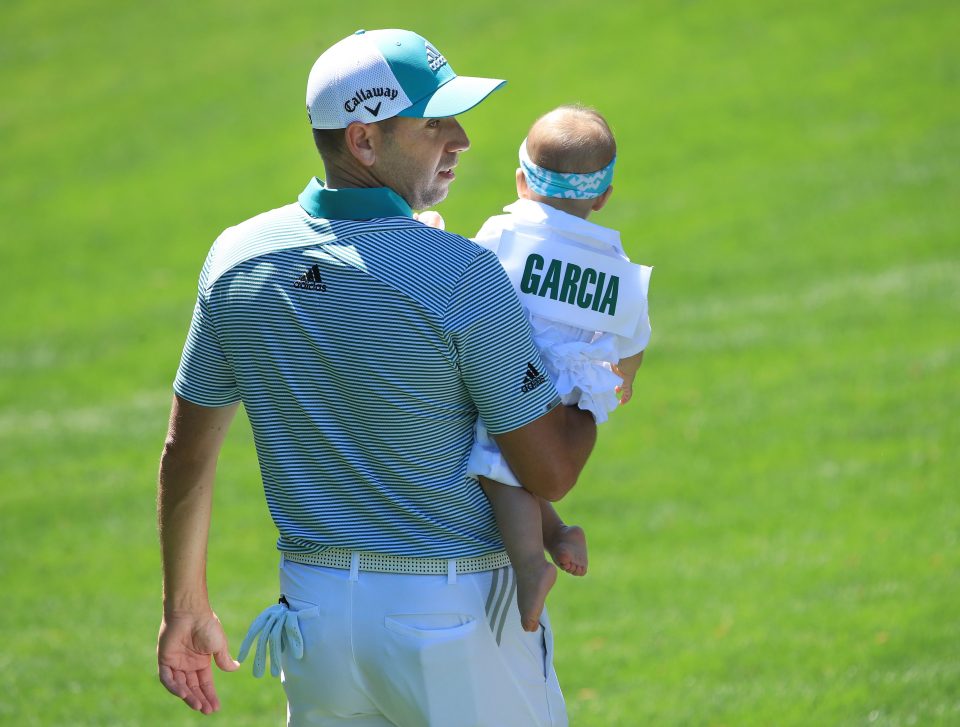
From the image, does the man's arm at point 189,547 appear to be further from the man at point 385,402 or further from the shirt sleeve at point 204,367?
the man at point 385,402

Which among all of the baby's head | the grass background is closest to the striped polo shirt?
the baby's head

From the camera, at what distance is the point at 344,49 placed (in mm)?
2865

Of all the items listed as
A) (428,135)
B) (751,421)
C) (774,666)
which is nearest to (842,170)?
(751,421)

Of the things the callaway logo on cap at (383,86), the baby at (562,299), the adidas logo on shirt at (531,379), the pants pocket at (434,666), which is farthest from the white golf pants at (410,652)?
the callaway logo on cap at (383,86)

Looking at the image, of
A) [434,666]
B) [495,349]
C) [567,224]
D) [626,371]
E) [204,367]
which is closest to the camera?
[495,349]

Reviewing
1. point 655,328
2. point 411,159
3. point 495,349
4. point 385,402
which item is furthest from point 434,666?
point 655,328

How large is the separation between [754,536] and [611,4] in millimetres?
14109

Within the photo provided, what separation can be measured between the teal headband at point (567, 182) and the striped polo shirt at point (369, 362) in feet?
1.83

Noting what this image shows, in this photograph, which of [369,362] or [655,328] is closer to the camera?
[369,362]

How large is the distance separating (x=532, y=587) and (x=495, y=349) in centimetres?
57

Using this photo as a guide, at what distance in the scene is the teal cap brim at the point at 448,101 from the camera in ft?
9.10

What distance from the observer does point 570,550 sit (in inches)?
118

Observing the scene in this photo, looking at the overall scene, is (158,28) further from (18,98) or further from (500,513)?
(500,513)

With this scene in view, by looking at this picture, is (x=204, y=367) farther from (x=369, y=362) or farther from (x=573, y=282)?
(x=573, y=282)
